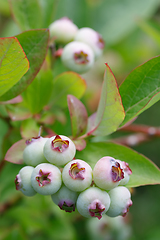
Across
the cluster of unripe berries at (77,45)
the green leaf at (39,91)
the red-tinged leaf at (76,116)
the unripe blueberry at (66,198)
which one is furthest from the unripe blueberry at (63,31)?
the unripe blueberry at (66,198)

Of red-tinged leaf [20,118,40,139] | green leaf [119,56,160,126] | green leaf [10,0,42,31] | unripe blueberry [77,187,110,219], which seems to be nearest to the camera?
unripe blueberry [77,187,110,219]

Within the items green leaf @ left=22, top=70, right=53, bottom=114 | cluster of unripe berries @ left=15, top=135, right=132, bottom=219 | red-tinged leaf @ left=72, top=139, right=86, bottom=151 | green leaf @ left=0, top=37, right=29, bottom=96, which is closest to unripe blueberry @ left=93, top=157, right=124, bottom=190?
cluster of unripe berries @ left=15, top=135, right=132, bottom=219

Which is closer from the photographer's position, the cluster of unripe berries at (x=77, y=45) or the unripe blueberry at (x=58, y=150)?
the unripe blueberry at (x=58, y=150)

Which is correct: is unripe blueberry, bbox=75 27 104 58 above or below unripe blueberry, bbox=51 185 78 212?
above

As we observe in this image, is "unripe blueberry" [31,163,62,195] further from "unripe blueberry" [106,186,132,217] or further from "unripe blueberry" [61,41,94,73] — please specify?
"unripe blueberry" [61,41,94,73]

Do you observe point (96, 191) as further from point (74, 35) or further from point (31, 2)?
point (31, 2)

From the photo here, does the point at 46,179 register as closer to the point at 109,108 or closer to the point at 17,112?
the point at 109,108

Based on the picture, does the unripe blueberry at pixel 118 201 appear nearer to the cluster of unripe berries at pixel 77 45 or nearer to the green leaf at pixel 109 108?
the green leaf at pixel 109 108

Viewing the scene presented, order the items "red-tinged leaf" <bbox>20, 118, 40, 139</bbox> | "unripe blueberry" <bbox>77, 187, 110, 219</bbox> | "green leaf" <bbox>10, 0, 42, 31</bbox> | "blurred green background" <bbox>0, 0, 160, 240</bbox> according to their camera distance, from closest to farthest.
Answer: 1. "unripe blueberry" <bbox>77, 187, 110, 219</bbox>
2. "red-tinged leaf" <bbox>20, 118, 40, 139</bbox>
3. "green leaf" <bbox>10, 0, 42, 31</bbox>
4. "blurred green background" <bbox>0, 0, 160, 240</bbox>
